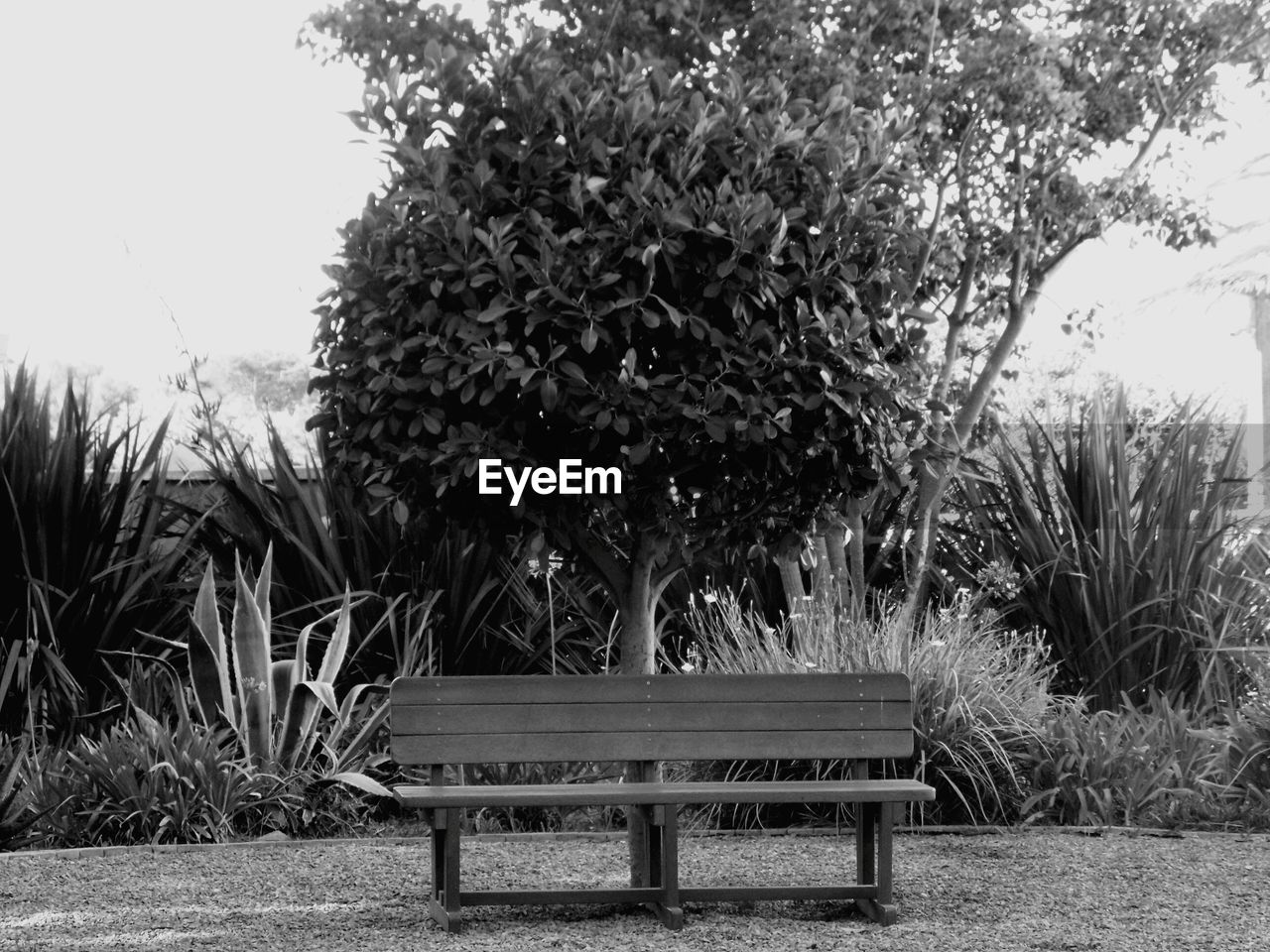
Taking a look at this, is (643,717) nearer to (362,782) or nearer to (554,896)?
(554,896)

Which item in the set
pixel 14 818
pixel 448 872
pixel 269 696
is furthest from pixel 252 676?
pixel 448 872

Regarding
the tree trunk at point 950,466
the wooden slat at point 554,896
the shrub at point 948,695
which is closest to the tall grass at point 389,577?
the shrub at point 948,695

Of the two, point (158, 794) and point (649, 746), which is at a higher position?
point (649, 746)

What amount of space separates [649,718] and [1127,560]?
396 centimetres

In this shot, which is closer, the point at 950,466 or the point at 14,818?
the point at 14,818

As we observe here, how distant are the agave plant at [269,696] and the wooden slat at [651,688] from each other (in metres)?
1.45

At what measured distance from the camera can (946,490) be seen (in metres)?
7.69

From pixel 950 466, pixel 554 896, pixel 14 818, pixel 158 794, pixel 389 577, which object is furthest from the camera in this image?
pixel 950 466

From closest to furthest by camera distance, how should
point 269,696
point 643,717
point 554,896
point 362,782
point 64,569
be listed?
point 554,896 < point 643,717 < point 362,782 < point 269,696 < point 64,569

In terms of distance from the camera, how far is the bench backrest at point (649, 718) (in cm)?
381

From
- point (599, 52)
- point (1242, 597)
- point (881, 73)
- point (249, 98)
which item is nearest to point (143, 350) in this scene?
point (249, 98)

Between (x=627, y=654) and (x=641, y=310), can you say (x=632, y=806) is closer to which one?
(x=627, y=654)

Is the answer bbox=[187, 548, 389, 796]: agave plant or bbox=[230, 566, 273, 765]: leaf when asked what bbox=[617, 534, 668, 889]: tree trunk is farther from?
bbox=[230, 566, 273, 765]: leaf

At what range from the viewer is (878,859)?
3713 mm
